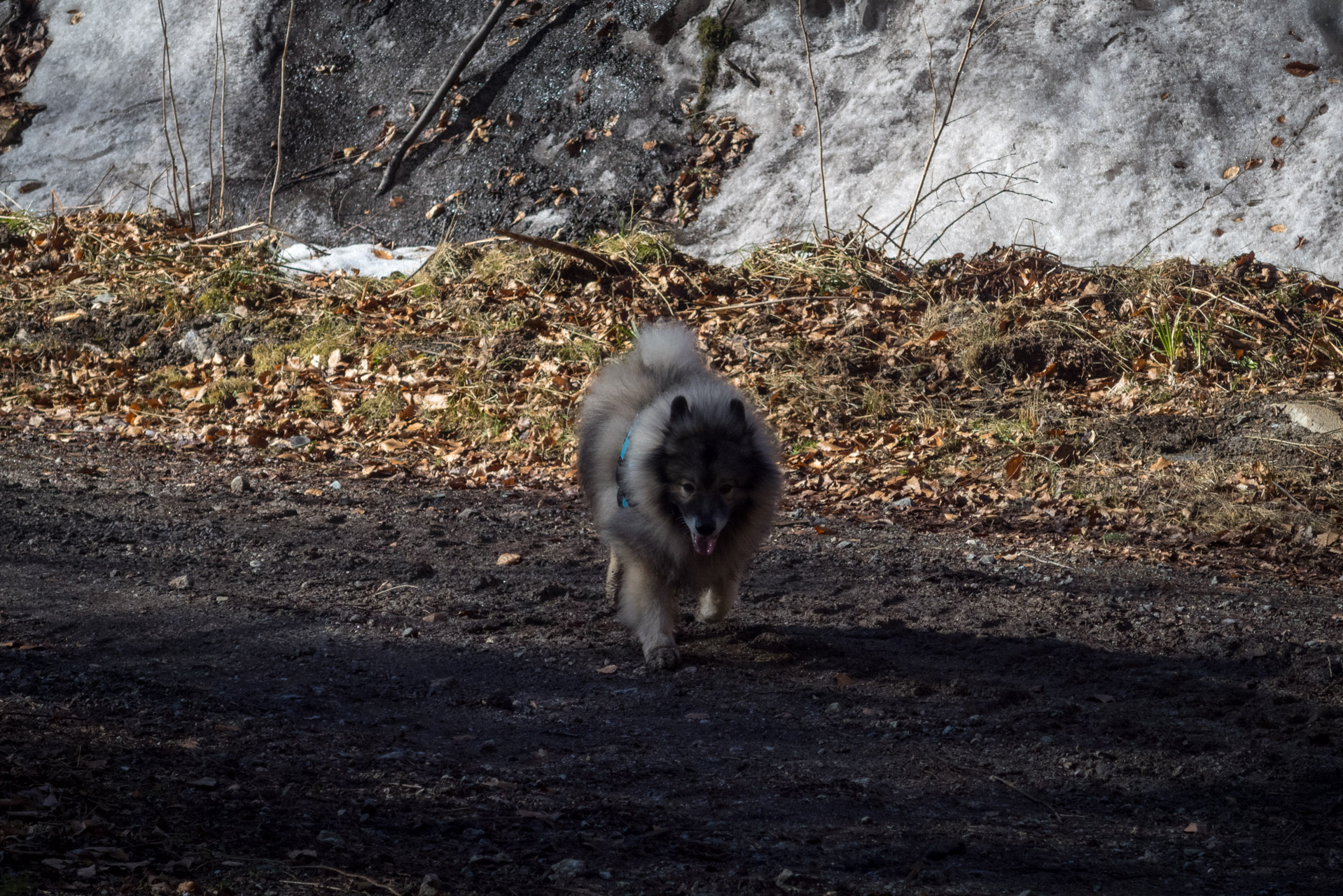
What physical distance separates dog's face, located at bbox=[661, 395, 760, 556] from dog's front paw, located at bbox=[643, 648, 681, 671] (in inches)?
17.9

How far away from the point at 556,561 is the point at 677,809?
277cm

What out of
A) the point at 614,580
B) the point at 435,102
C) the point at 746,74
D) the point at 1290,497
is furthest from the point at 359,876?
the point at 435,102

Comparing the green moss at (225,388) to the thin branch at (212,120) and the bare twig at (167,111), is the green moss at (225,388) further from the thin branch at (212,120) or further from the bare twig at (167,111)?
the thin branch at (212,120)

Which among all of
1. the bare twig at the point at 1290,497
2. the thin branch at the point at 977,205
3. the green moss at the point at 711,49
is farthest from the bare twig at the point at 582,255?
the bare twig at the point at 1290,497

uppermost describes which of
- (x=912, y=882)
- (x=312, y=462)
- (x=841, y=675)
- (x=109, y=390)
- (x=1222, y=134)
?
(x=1222, y=134)

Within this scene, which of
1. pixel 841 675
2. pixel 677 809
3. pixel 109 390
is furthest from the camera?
pixel 109 390

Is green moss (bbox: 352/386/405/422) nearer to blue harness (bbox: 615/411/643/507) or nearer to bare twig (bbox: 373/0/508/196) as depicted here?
blue harness (bbox: 615/411/643/507)

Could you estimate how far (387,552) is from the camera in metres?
5.86

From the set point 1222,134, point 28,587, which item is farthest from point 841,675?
point 1222,134

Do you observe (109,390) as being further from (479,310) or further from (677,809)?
(677,809)

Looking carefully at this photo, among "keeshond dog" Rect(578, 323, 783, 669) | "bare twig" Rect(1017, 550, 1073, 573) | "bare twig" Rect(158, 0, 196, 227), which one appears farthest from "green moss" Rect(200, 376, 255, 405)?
"bare twig" Rect(1017, 550, 1073, 573)

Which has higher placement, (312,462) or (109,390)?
(109,390)

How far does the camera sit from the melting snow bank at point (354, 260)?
1138cm

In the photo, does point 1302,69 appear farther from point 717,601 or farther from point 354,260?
point 354,260
